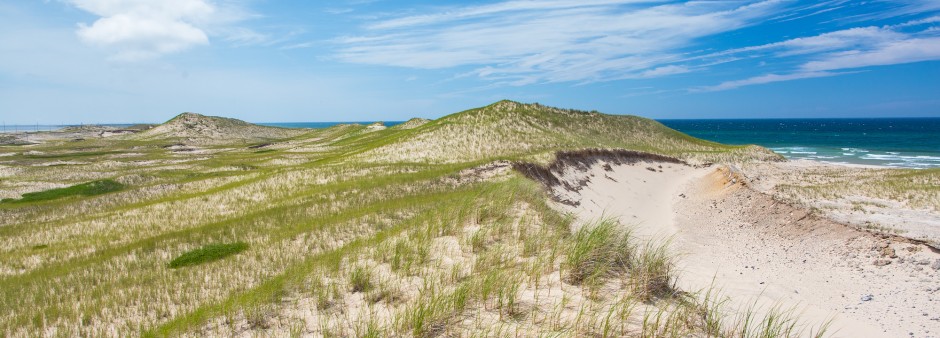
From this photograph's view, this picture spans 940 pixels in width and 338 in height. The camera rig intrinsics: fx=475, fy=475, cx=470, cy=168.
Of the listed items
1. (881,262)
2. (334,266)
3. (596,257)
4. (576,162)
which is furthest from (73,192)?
(881,262)

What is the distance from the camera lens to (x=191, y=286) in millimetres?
11336

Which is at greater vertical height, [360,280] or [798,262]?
[360,280]

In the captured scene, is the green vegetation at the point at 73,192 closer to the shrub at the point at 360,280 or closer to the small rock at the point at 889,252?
the shrub at the point at 360,280

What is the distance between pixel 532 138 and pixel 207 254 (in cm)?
3646

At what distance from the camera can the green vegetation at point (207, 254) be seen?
13.9 meters

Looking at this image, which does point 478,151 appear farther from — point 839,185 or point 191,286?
point 191,286

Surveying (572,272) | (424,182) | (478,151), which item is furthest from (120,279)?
(478,151)

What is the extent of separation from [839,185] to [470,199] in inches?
1063

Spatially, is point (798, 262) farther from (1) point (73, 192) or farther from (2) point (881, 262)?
(1) point (73, 192)

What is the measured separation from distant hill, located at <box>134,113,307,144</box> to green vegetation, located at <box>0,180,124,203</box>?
7247cm

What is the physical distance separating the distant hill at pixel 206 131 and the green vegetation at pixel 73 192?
72470 mm

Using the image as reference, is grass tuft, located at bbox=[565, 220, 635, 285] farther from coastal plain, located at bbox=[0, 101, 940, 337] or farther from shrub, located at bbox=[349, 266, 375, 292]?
shrub, located at bbox=[349, 266, 375, 292]

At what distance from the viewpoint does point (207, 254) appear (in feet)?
47.2

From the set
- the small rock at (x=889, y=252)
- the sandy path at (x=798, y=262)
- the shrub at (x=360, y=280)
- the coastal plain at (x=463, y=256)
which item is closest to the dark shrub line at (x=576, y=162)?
the coastal plain at (x=463, y=256)
